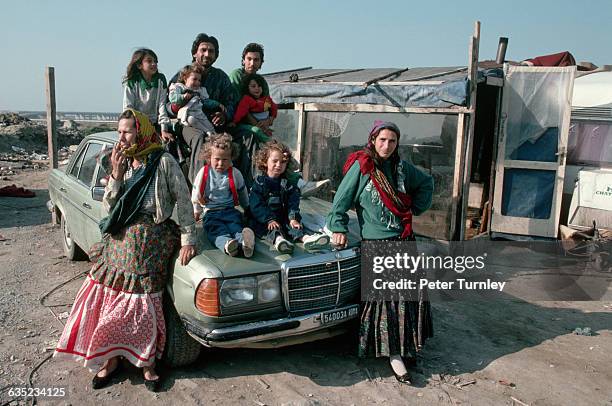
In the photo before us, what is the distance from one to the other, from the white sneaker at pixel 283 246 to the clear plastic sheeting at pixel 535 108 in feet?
17.4

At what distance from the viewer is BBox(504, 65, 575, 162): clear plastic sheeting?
7.43m

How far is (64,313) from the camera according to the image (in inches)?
193

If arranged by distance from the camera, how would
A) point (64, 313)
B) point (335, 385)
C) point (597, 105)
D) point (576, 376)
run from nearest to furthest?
point (335, 385) → point (576, 376) → point (64, 313) → point (597, 105)

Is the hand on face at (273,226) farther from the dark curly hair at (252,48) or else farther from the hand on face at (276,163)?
the dark curly hair at (252,48)

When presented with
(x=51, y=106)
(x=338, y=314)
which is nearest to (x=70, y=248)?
(x=51, y=106)

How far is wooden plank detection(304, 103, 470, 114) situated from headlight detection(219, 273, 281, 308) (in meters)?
4.23

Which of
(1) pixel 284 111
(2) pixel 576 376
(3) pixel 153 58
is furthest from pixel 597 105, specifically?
(3) pixel 153 58

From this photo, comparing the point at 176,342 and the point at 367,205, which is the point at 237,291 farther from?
the point at 367,205

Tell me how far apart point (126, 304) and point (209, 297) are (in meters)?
0.68

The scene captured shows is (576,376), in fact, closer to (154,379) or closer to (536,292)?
(536,292)

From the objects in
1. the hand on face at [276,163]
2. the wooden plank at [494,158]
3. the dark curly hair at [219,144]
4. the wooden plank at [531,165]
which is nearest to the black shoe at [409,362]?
the hand on face at [276,163]

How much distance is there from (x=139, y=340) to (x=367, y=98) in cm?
498

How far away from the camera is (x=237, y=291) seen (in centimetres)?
343

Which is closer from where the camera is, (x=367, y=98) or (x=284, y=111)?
(x=367, y=98)
